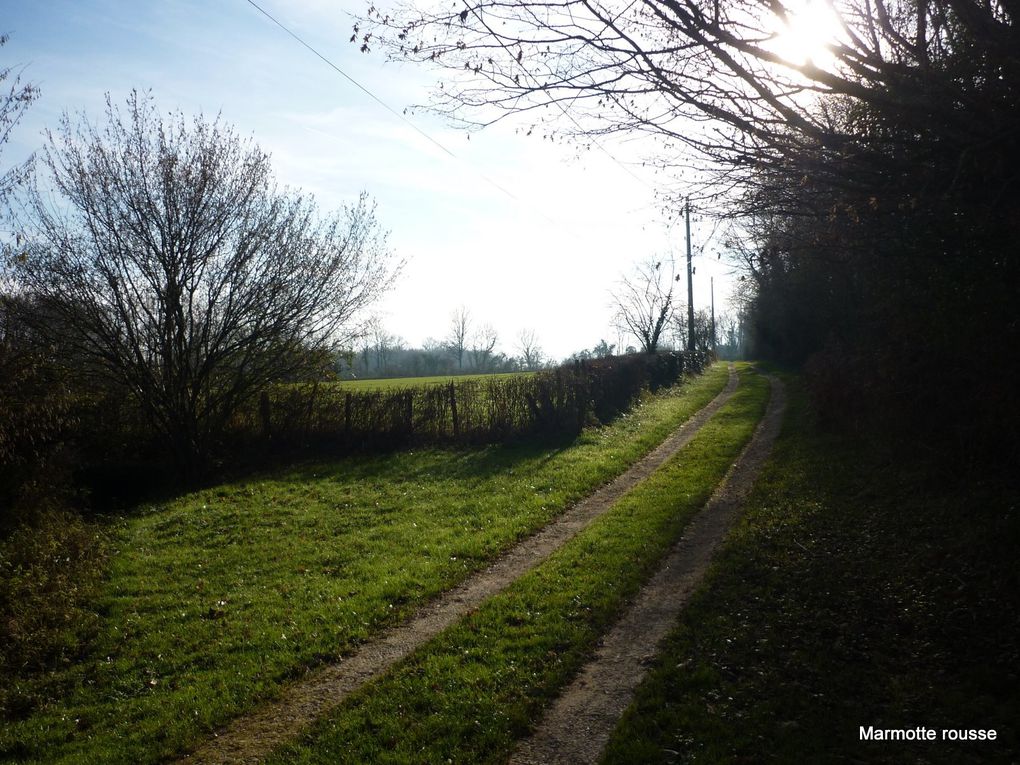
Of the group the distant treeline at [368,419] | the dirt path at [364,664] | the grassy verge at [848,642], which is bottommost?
the dirt path at [364,664]

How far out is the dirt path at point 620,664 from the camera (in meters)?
4.43

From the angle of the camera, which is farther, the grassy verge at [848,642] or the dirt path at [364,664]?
the dirt path at [364,664]

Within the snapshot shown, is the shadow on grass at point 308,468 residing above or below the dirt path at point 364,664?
above

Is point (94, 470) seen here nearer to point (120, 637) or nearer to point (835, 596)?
point (120, 637)

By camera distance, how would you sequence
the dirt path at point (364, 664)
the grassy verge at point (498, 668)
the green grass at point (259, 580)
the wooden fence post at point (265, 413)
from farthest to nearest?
1. the wooden fence post at point (265, 413)
2. the green grass at point (259, 580)
3. the dirt path at point (364, 664)
4. the grassy verge at point (498, 668)

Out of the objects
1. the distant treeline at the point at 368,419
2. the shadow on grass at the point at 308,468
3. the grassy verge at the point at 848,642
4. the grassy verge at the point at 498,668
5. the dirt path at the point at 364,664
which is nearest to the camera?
the grassy verge at the point at 848,642

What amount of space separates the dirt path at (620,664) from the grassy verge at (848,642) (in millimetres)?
173

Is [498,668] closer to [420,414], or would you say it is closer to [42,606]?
[42,606]

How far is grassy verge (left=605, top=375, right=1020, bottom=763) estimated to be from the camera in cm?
427

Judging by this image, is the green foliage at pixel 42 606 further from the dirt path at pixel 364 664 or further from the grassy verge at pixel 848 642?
the grassy verge at pixel 848 642

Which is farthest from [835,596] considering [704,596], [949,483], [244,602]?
[244,602]

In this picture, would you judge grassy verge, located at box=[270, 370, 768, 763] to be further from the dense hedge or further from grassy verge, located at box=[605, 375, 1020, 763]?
the dense hedge

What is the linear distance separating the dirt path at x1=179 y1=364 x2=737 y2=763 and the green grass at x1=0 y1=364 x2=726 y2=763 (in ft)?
0.57

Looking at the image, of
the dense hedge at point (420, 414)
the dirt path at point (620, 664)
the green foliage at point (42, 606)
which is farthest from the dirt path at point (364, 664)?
the dense hedge at point (420, 414)
